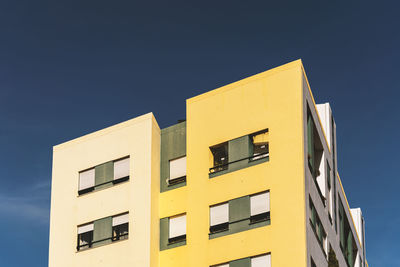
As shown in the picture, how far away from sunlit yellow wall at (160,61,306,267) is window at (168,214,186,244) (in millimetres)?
413

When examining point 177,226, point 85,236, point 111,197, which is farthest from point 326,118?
point 85,236

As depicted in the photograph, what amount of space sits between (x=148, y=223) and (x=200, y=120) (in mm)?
6738

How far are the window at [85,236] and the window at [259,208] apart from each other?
33.5ft

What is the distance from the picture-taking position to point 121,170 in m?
48.4

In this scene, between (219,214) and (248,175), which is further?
(219,214)

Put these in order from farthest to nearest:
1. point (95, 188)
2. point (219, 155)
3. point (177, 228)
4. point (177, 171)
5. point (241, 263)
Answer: point (95, 188) → point (177, 171) → point (219, 155) → point (177, 228) → point (241, 263)

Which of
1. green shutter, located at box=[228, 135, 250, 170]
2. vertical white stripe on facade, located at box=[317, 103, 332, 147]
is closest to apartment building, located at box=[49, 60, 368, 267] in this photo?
green shutter, located at box=[228, 135, 250, 170]

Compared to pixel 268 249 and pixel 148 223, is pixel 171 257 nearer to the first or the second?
pixel 148 223

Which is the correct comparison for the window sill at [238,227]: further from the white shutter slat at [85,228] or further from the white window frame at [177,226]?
the white shutter slat at [85,228]

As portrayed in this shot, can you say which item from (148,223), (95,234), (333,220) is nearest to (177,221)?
(148,223)

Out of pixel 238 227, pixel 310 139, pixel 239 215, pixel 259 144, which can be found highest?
pixel 310 139

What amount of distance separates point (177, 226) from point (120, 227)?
10.9 ft

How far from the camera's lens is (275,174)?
4375 cm

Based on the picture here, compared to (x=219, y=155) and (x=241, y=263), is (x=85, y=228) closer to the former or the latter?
(x=219, y=155)
